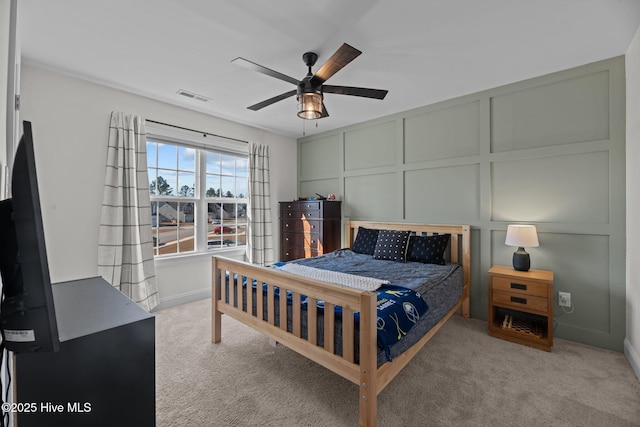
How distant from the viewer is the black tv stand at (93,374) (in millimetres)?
776

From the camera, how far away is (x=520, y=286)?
8.64ft

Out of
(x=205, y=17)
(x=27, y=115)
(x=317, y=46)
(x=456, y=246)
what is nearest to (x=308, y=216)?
(x=456, y=246)

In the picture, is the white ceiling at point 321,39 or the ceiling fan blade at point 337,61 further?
the white ceiling at point 321,39

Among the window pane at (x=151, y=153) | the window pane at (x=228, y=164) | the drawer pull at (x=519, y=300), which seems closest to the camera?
the drawer pull at (x=519, y=300)

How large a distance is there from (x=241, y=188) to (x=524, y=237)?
12.1 ft

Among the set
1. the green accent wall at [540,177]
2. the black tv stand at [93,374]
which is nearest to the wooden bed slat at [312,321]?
the black tv stand at [93,374]

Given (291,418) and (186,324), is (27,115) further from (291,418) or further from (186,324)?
(291,418)

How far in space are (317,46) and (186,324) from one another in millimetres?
3007

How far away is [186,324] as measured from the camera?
3014 mm

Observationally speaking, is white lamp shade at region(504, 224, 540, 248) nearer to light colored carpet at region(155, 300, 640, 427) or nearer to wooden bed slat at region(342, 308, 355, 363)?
light colored carpet at region(155, 300, 640, 427)

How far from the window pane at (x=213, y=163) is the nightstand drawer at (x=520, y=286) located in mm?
3719

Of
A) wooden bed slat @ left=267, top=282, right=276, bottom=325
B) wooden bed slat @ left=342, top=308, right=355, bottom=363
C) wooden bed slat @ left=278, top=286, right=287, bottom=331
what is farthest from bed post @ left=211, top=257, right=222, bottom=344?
wooden bed slat @ left=342, top=308, right=355, bottom=363

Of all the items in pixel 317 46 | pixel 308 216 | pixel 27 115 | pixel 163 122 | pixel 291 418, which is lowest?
pixel 291 418

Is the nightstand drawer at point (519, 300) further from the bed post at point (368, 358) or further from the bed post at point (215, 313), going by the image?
the bed post at point (215, 313)
